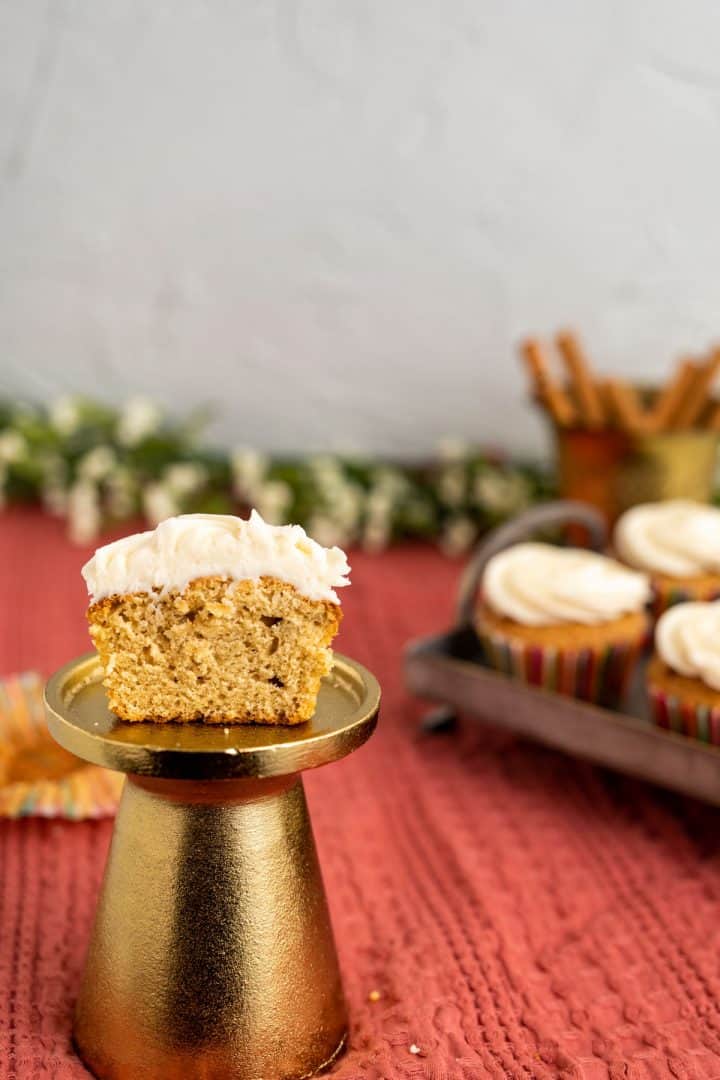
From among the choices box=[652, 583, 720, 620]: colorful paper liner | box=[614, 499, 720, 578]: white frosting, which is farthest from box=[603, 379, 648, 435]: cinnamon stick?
box=[652, 583, 720, 620]: colorful paper liner

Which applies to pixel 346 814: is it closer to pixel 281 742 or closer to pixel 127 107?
pixel 281 742

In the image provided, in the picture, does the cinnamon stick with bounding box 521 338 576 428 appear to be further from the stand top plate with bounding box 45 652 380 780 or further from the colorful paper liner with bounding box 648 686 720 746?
the stand top plate with bounding box 45 652 380 780

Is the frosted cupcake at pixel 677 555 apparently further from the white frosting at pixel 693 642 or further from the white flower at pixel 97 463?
the white flower at pixel 97 463

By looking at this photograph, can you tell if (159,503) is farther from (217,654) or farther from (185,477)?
(217,654)

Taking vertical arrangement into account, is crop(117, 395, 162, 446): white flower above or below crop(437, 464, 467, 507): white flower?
above

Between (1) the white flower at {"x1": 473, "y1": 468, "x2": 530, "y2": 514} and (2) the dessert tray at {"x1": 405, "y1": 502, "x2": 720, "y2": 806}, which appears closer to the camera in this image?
(2) the dessert tray at {"x1": 405, "y1": 502, "x2": 720, "y2": 806}
